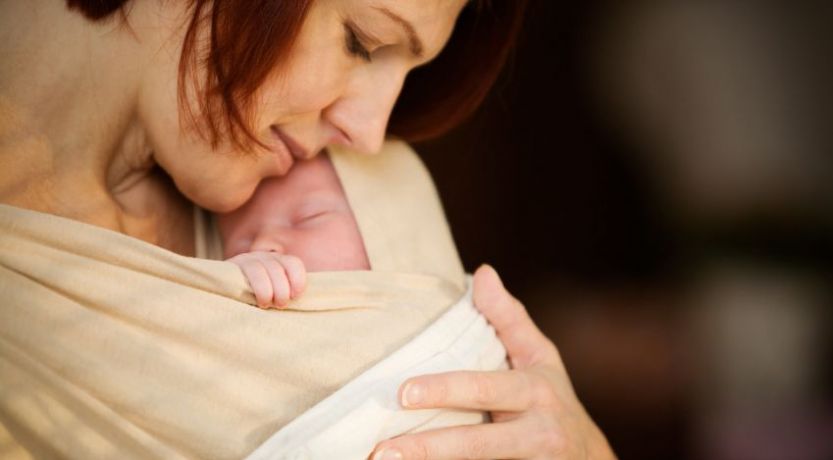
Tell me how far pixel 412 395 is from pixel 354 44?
0.45m

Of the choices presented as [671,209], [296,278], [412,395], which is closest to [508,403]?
[412,395]

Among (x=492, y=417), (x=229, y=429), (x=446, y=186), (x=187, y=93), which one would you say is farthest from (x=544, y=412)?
(x=446, y=186)

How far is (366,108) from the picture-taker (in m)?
1.14

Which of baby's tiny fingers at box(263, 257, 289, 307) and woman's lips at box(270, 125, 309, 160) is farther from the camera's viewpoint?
woman's lips at box(270, 125, 309, 160)

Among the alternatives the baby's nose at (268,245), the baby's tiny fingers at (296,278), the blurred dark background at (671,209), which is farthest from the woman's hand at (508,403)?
the blurred dark background at (671,209)

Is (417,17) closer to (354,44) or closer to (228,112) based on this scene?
(354,44)

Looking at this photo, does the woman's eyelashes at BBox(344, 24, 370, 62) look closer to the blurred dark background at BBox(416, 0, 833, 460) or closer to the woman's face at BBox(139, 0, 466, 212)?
the woman's face at BBox(139, 0, 466, 212)

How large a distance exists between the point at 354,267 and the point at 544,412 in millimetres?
313

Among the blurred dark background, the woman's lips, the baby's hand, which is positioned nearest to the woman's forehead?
the woman's lips

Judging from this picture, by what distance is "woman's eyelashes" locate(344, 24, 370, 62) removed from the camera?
41.5 inches

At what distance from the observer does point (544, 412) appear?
107 cm

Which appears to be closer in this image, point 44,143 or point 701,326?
point 44,143

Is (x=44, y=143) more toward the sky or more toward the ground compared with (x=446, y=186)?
more toward the sky

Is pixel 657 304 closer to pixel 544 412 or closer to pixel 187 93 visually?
pixel 544 412
